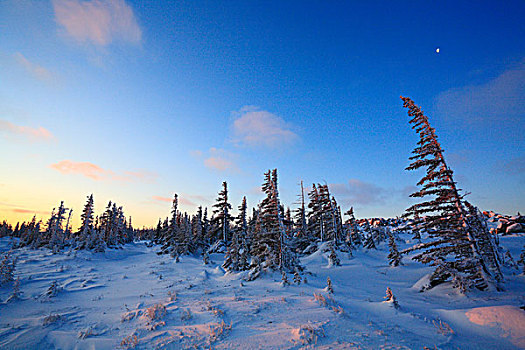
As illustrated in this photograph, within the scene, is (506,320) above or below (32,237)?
below

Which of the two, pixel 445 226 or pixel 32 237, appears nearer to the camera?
pixel 445 226

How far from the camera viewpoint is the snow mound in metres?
6.08

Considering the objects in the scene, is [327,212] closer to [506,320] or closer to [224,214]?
[224,214]

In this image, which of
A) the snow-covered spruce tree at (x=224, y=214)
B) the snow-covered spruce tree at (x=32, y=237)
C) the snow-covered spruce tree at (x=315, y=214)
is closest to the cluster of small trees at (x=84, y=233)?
the snow-covered spruce tree at (x=32, y=237)

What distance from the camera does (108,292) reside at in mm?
13516

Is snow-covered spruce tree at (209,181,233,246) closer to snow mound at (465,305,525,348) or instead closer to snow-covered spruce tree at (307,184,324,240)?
snow-covered spruce tree at (307,184,324,240)

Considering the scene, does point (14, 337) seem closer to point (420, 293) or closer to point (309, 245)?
point (420, 293)

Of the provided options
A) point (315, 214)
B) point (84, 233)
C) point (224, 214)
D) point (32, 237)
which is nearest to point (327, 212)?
point (315, 214)

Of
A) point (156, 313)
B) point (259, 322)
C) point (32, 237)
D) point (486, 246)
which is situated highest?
point (32, 237)

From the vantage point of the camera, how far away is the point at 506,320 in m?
6.65

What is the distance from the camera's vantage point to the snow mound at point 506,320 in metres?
6.08

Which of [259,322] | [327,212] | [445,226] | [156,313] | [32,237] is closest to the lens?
[259,322]

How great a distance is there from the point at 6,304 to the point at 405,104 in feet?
80.8

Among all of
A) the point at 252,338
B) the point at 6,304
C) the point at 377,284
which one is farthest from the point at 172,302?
the point at 377,284
